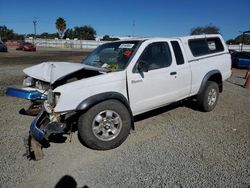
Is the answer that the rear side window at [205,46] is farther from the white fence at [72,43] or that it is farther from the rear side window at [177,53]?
the white fence at [72,43]

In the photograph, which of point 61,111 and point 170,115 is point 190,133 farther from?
point 61,111

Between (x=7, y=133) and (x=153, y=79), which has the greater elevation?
(x=153, y=79)

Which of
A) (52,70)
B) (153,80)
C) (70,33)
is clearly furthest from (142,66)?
(70,33)

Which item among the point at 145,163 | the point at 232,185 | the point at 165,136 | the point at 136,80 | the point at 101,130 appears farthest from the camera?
the point at 165,136

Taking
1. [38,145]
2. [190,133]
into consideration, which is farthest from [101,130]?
[190,133]

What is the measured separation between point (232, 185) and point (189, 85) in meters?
2.93

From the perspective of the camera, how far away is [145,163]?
4.17 metres

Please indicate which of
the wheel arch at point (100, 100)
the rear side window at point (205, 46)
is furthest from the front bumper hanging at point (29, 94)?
the rear side window at point (205, 46)

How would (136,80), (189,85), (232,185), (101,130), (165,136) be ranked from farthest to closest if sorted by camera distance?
(189,85) < (165,136) < (136,80) < (101,130) < (232,185)

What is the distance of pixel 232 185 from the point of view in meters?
3.60

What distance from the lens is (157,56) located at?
553cm

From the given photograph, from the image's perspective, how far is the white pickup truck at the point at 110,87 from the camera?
4344 mm

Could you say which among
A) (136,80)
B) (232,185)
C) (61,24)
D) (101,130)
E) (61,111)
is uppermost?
(61,24)

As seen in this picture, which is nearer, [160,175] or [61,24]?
[160,175]
